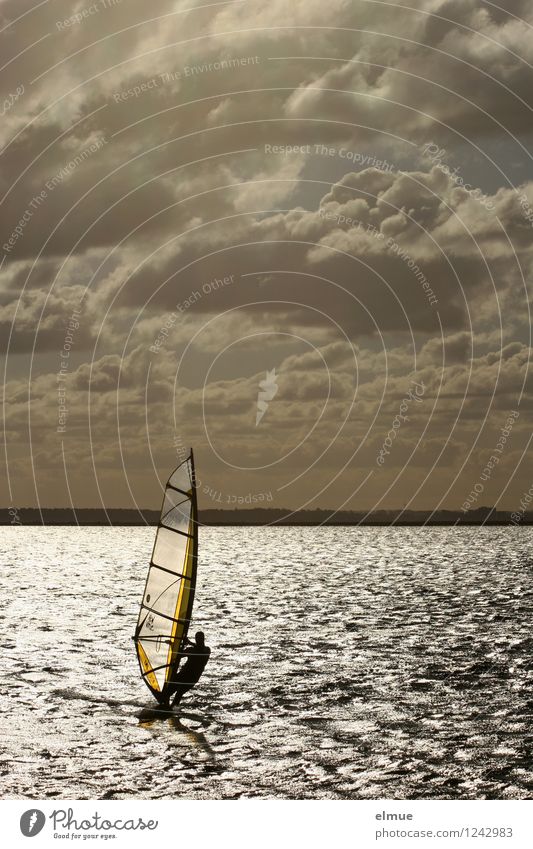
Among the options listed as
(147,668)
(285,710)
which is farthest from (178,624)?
(285,710)

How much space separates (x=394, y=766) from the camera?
38.0 m

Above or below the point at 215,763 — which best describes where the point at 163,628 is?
above

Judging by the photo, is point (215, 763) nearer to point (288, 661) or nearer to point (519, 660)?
point (288, 661)

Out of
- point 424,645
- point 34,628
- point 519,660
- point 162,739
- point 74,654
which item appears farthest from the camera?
point 34,628

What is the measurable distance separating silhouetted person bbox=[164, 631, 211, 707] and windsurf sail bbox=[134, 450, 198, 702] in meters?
0.46

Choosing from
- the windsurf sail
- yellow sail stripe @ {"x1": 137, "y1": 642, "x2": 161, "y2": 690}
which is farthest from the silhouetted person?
yellow sail stripe @ {"x1": 137, "y1": 642, "x2": 161, "y2": 690}

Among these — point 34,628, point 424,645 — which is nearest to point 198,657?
point 424,645

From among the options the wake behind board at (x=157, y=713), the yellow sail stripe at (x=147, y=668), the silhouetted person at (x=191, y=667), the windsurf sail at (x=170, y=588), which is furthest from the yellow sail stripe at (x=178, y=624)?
the wake behind board at (x=157, y=713)

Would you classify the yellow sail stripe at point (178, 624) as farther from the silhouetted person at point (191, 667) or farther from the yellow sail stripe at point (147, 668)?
the yellow sail stripe at point (147, 668)

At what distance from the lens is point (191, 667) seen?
47.2m

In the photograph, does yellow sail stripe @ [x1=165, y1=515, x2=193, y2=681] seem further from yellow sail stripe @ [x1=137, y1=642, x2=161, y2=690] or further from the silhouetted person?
yellow sail stripe @ [x1=137, y1=642, x2=161, y2=690]

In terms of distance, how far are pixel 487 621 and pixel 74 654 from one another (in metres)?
41.8

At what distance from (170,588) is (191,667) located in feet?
13.8

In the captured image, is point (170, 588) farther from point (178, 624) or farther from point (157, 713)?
point (157, 713)
